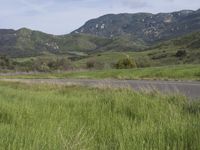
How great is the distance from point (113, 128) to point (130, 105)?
2.81 meters

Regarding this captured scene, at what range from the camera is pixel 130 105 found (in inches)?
403

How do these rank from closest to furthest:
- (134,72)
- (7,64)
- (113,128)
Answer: (113,128)
(134,72)
(7,64)

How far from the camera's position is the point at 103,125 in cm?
781

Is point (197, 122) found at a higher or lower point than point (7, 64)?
higher

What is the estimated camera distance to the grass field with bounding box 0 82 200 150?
19.0 feet

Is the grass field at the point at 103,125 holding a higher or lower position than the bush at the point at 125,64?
higher

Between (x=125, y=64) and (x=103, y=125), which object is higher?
(x=103, y=125)

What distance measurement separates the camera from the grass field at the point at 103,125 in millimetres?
5789

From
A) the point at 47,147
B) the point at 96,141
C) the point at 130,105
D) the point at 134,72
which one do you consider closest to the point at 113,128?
the point at 96,141

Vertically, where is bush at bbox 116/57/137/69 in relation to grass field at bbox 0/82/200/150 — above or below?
below

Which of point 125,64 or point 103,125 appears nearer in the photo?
point 103,125

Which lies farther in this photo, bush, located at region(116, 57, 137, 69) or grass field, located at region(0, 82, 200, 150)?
bush, located at region(116, 57, 137, 69)

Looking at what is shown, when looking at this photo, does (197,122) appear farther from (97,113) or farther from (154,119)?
(97,113)

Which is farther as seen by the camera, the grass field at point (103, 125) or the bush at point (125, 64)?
the bush at point (125, 64)
